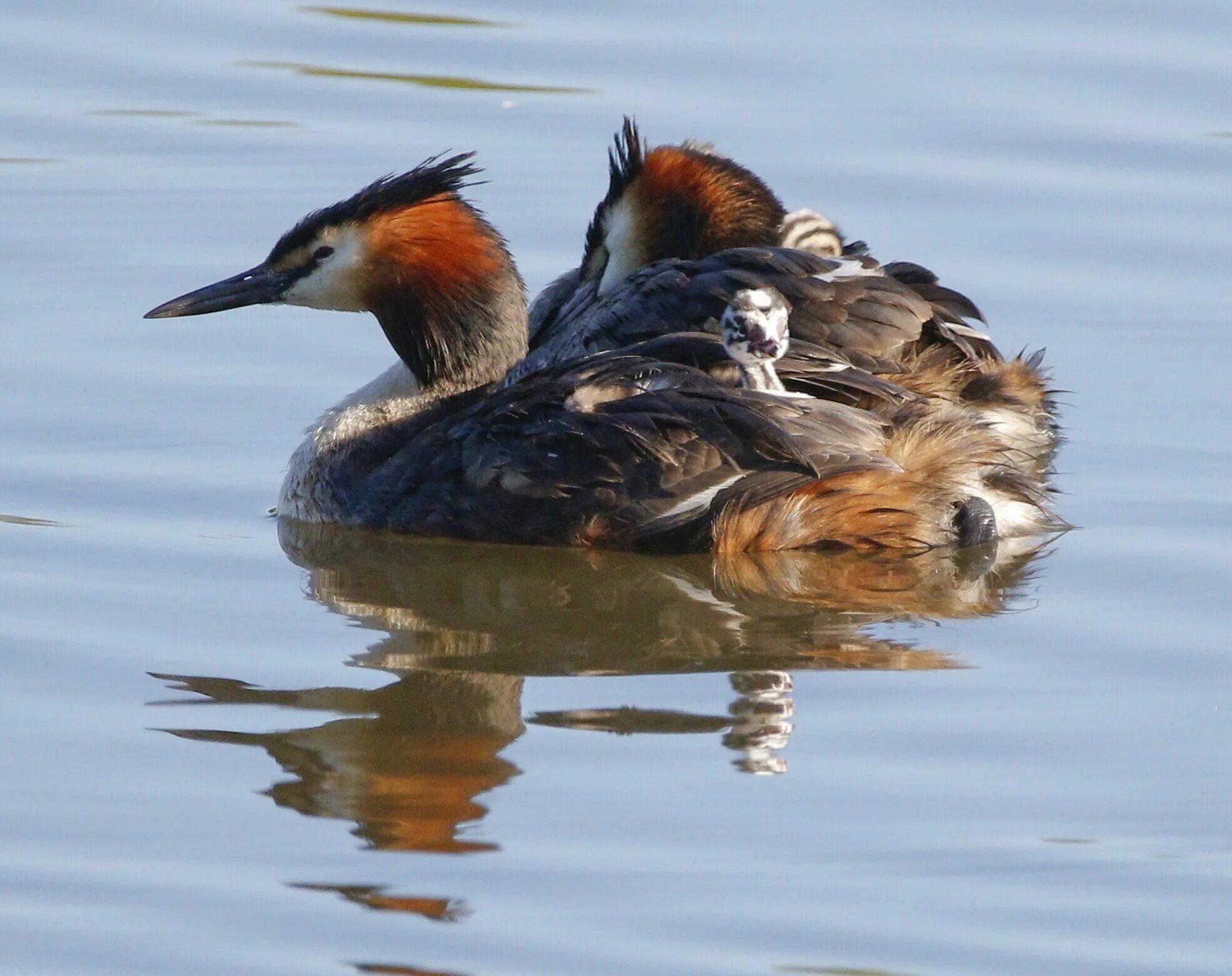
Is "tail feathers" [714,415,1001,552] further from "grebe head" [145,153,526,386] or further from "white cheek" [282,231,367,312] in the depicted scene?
"white cheek" [282,231,367,312]

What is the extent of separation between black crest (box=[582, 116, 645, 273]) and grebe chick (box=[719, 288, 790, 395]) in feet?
6.74

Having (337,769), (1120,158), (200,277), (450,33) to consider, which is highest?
(450,33)

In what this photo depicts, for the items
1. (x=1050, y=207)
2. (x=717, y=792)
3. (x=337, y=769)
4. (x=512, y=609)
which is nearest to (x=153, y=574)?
(x=512, y=609)

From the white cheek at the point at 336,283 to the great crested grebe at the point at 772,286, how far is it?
0.63 meters

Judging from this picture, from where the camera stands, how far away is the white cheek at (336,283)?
7.69 meters

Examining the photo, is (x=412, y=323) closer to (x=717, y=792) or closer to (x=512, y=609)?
(x=512, y=609)

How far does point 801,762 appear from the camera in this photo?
536 cm

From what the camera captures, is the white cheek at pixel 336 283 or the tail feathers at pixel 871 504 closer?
the tail feathers at pixel 871 504

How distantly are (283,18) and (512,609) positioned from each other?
258 inches

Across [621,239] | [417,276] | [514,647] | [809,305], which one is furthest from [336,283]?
[514,647]

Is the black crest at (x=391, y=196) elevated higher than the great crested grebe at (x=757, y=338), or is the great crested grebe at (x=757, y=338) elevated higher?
the black crest at (x=391, y=196)

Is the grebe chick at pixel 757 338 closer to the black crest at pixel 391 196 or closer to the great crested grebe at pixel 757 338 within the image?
the great crested grebe at pixel 757 338

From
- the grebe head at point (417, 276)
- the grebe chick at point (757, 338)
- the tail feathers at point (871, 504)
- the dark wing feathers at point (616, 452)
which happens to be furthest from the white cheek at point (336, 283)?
the tail feathers at point (871, 504)

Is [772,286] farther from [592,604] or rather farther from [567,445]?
[592,604]
